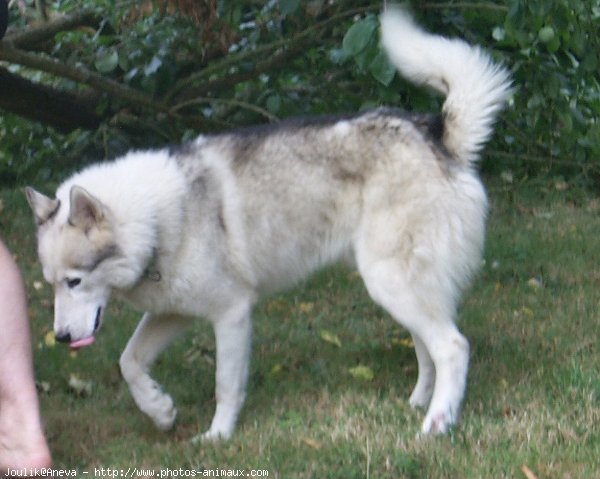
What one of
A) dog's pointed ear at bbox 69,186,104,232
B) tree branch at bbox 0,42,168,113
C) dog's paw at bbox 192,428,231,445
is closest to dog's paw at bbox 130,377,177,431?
dog's paw at bbox 192,428,231,445

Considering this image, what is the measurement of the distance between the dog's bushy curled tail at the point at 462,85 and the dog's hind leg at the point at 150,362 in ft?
4.55

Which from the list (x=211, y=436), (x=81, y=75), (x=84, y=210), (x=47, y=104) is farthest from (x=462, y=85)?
(x=47, y=104)

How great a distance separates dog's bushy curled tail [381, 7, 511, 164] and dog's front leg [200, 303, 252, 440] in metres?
1.10

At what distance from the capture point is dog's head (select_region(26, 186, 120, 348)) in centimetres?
407

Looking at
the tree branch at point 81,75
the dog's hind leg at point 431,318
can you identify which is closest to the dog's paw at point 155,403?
the dog's hind leg at point 431,318

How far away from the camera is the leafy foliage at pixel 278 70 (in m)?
6.00

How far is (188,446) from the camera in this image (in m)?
3.94

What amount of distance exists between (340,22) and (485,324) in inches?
86.8

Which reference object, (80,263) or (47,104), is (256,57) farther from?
(80,263)

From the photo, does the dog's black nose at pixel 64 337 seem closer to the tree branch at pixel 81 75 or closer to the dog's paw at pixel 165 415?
the dog's paw at pixel 165 415

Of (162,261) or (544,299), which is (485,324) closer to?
(544,299)

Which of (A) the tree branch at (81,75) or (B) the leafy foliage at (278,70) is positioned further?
(A) the tree branch at (81,75)

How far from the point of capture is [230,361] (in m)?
4.34

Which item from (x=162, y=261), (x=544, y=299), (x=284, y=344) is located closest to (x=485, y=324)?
(x=544, y=299)
